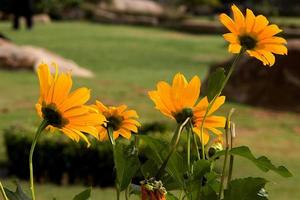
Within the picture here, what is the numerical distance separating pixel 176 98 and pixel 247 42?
0.48 feet

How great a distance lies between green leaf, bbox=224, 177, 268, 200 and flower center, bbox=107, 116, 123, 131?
240mm

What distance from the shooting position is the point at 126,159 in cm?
125

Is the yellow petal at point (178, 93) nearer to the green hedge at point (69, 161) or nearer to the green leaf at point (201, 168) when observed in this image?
the green leaf at point (201, 168)

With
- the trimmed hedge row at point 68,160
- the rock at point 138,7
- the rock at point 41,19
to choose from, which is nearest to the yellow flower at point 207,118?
the trimmed hedge row at point 68,160

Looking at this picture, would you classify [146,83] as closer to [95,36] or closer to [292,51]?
[292,51]

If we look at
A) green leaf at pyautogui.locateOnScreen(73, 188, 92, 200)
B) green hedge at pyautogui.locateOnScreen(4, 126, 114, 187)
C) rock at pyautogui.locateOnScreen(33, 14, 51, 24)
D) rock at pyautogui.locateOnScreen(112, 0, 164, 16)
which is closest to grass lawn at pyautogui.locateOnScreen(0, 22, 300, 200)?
green hedge at pyautogui.locateOnScreen(4, 126, 114, 187)

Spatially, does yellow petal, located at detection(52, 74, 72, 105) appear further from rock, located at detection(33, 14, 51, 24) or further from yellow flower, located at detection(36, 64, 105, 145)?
rock, located at detection(33, 14, 51, 24)

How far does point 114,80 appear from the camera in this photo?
1388cm

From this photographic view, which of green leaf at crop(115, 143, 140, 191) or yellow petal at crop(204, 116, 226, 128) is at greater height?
yellow petal at crop(204, 116, 226, 128)

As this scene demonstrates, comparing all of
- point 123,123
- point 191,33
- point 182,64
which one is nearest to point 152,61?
point 182,64

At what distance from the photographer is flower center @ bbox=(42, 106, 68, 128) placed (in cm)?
117

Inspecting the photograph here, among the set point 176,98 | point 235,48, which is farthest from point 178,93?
point 235,48

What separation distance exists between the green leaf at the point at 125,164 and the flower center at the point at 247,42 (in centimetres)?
24

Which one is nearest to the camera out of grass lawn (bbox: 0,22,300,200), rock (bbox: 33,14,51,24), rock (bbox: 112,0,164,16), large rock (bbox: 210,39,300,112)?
grass lawn (bbox: 0,22,300,200)
